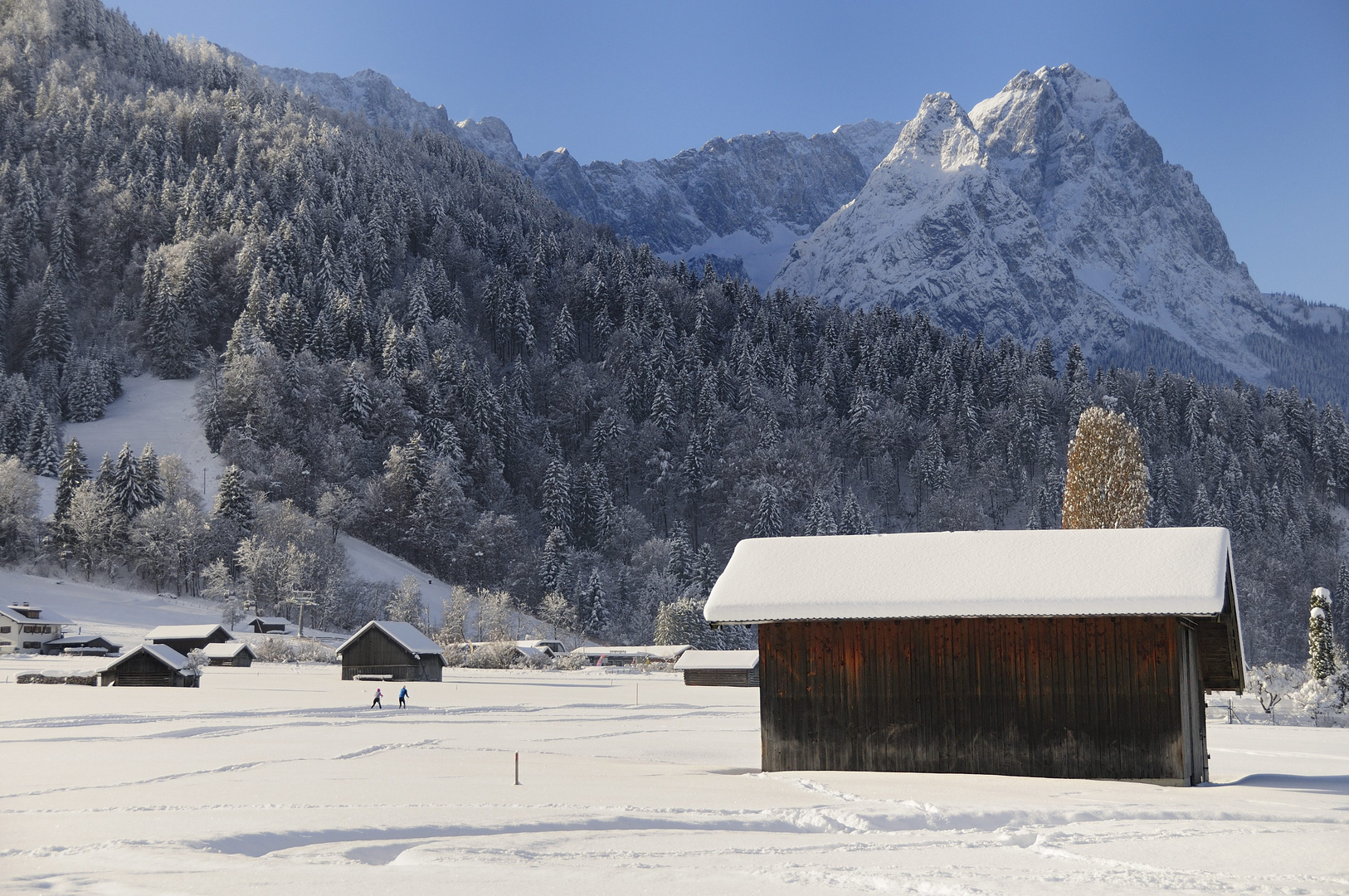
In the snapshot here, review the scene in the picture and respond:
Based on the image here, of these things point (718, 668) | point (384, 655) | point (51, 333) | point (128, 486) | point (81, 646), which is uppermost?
point (51, 333)

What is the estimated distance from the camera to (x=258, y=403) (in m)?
126

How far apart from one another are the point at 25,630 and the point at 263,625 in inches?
706

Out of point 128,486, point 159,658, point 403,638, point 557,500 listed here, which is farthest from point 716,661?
point 128,486

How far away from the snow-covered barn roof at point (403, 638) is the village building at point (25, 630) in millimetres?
31897

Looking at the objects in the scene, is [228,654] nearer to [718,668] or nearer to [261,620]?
[261,620]

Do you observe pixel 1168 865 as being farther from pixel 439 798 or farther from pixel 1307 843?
pixel 439 798

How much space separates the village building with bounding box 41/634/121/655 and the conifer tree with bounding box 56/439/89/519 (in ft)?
85.3

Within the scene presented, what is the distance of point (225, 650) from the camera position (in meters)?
77.1

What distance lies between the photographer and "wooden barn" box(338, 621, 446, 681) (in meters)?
66.7

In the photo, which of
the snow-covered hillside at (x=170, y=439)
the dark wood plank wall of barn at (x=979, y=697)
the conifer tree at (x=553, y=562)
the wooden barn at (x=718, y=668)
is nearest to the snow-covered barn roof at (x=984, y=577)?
the dark wood plank wall of barn at (x=979, y=697)

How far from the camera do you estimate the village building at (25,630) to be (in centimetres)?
8294

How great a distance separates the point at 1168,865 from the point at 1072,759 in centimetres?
881

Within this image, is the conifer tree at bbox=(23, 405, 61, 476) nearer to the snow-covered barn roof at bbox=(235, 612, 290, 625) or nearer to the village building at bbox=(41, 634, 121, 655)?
the snow-covered barn roof at bbox=(235, 612, 290, 625)

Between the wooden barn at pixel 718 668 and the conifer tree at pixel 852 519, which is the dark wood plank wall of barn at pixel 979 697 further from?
the conifer tree at pixel 852 519
